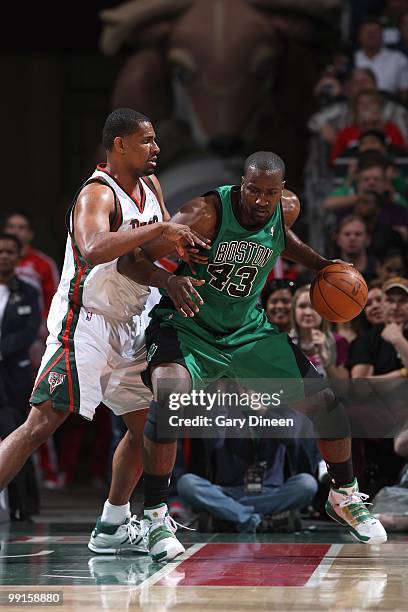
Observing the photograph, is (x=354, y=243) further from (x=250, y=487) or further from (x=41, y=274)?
(x=41, y=274)

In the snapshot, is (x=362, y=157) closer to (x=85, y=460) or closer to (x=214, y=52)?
(x=214, y=52)

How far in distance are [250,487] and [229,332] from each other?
5.29ft

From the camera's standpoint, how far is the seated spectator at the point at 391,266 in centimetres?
729

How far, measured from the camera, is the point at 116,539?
5.20 metres

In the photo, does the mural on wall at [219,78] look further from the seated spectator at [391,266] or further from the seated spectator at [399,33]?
the seated spectator at [391,266]

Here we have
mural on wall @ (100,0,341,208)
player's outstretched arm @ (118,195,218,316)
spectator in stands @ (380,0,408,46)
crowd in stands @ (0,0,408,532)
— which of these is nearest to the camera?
player's outstretched arm @ (118,195,218,316)

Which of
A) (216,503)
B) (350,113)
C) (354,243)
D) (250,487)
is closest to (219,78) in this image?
(350,113)

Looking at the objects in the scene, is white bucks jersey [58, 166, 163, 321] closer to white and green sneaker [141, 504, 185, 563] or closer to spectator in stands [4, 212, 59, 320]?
white and green sneaker [141, 504, 185, 563]

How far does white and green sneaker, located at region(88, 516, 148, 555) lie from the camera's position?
17.0 feet

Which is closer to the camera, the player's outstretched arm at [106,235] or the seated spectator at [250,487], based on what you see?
the player's outstretched arm at [106,235]

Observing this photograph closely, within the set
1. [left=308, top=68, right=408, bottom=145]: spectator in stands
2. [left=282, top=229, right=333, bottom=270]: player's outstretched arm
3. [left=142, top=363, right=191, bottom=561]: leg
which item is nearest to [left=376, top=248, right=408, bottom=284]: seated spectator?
[left=308, top=68, right=408, bottom=145]: spectator in stands

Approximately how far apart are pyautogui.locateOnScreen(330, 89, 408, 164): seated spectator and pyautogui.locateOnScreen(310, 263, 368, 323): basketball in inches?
154

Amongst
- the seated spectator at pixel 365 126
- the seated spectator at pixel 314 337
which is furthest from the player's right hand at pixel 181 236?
the seated spectator at pixel 365 126

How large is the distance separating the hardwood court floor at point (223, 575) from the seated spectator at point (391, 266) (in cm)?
205
